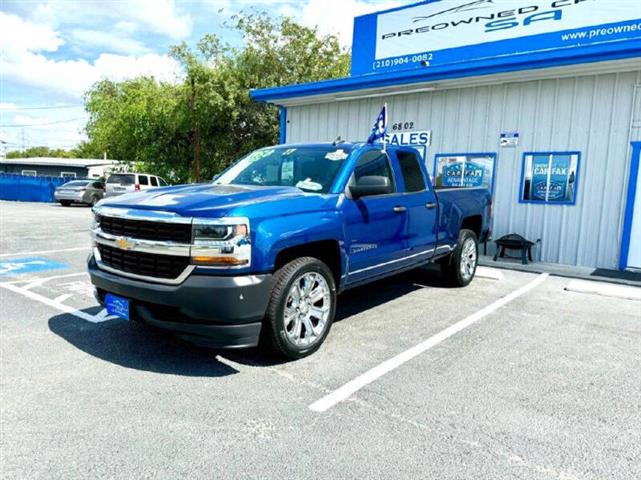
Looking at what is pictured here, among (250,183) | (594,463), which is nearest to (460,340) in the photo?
(594,463)

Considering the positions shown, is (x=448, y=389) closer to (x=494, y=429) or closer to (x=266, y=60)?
(x=494, y=429)

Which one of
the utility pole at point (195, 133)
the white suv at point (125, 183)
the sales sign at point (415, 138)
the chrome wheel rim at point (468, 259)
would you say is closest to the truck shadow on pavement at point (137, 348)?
the chrome wheel rim at point (468, 259)

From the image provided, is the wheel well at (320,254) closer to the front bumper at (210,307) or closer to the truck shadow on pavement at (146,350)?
the front bumper at (210,307)

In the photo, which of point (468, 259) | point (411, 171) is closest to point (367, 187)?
point (411, 171)

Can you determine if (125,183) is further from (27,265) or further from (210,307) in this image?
(210,307)

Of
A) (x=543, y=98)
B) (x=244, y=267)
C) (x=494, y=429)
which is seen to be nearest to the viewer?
(x=494, y=429)

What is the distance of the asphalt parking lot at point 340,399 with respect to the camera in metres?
2.73

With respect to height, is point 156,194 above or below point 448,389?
above

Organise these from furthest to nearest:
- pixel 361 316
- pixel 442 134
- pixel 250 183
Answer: pixel 442 134
pixel 361 316
pixel 250 183

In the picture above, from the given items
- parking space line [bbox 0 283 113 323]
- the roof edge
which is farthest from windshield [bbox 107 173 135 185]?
parking space line [bbox 0 283 113 323]

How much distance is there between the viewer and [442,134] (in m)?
10.5

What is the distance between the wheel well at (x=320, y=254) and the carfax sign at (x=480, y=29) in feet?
24.3

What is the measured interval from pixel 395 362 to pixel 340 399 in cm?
87

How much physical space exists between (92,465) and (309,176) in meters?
3.12
